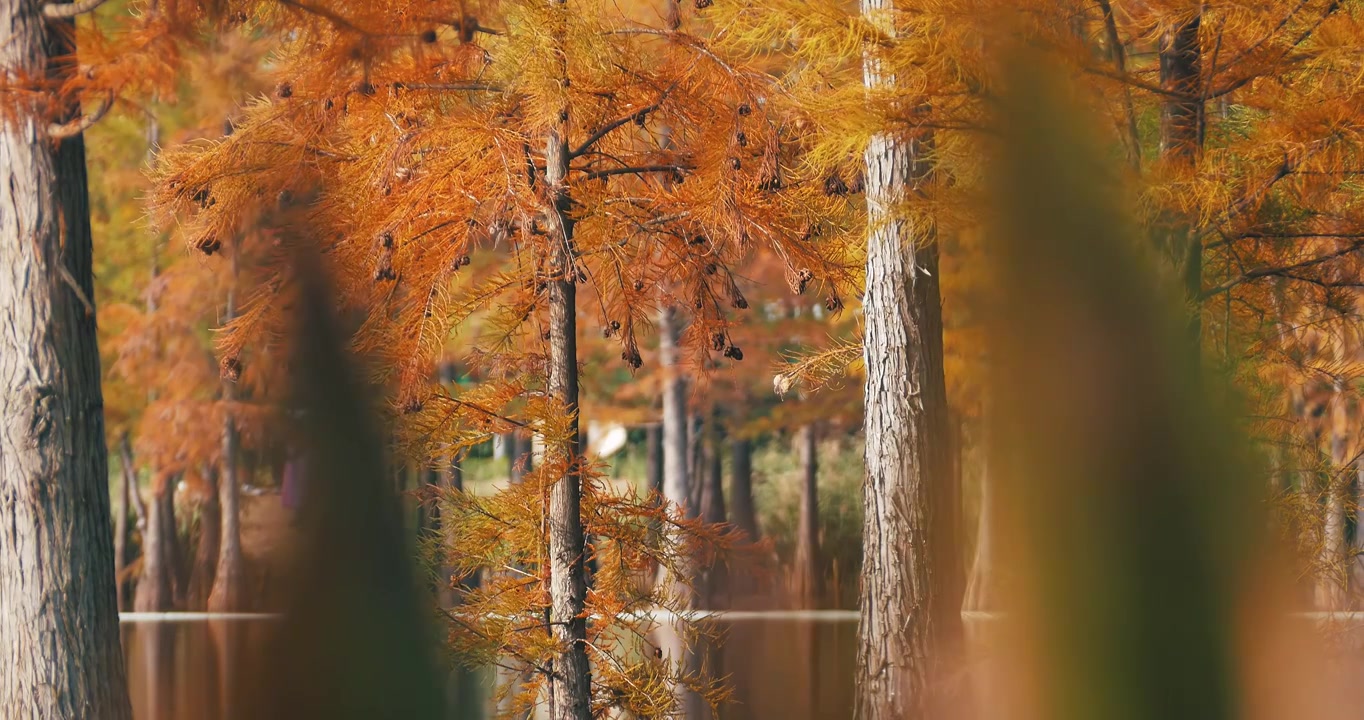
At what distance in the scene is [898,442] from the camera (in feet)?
24.2

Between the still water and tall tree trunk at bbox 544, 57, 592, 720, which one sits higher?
tall tree trunk at bbox 544, 57, 592, 720

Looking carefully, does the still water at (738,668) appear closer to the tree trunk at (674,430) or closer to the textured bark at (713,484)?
the tree trunk at (674,430)

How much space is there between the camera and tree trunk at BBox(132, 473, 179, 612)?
1922 centimetres

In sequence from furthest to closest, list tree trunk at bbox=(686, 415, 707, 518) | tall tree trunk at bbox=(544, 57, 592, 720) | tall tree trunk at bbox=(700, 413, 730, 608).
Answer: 1. tree trunk at bbox=(686, 415, 707, 518)
2. tall tree trunk at bbox=(700, 413, 730, 608)
3. tall tree trunk at bbox=(544, 57, 592, 720)

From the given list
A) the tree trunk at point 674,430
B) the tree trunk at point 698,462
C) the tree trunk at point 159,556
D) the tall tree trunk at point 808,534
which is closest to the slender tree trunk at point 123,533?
the tree trunk at point 159,556

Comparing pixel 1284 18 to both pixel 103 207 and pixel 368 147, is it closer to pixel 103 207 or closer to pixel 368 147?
pixel 368 147

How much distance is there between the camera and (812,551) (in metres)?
21.7

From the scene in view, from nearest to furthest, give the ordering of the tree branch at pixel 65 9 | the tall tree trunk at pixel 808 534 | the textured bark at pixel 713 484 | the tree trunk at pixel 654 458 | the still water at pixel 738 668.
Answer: the tree branch at pixel 65 9, the still water at pixel 738 668, the tall tree trunk at pixel 808 534, the textured bark at pixel 713 484, the tree trunk at pixel 654 458

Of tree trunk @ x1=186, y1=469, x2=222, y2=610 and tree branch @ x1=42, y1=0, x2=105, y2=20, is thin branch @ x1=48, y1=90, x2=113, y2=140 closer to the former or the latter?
tree branch @ x1=42, y1=0, x2=105, y2=20

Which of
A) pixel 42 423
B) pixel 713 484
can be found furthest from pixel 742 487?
pixel 42 423

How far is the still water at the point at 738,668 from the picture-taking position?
1119 centimetres

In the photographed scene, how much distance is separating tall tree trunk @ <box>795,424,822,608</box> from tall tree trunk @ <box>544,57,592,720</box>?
46.4ft

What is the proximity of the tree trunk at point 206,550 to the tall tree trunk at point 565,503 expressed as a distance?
13878mm

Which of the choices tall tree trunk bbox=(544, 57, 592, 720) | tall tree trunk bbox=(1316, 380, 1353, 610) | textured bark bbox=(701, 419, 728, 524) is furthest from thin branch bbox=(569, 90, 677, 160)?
textured bark bbox=(701, 419, 728, 524)
